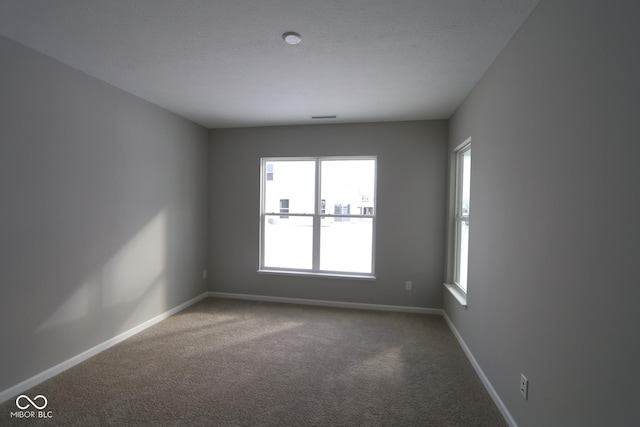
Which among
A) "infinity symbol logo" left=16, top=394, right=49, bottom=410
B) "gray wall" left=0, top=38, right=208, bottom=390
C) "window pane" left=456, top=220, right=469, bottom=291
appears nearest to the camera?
"infinity symbol logo" left=16, top=394, right=49, bottom=410

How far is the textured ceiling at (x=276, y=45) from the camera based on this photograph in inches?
71.1

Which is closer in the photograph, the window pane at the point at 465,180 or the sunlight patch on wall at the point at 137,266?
the sunlight patch on wall at the point at 137,266

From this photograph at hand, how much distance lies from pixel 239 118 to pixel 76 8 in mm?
2306

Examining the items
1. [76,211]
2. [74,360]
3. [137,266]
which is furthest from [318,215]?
[74,360]

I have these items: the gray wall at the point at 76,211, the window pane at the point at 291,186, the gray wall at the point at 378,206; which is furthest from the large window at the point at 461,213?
the gray wall at the point at 76,211

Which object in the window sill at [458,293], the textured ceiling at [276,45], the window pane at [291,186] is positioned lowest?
the window sill at [458,293]

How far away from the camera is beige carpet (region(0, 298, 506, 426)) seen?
2.07m

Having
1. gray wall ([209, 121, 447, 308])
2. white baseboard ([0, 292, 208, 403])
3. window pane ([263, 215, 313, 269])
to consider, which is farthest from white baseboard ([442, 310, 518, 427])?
white baseboard ([0, 292, 208, 403])

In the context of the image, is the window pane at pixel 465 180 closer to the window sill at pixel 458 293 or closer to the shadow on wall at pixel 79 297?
the window sill at pixel 458 293

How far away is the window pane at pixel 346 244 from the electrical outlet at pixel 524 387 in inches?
99.8

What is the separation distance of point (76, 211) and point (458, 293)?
3903 millimetres

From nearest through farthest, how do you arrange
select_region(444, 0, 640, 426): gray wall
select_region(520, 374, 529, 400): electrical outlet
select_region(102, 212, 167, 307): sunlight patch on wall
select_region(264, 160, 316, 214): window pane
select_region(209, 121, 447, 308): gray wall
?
select_region(444, 0, 640, 426): gray wall, select_region(520, 374, 529, 400): electrical outlet, select_region(102, 212, 167, 307): sunlight patch on wall, select_region(209, 121, 447, 308): gray wall, select_region(264, 160, 316, 214): window pane

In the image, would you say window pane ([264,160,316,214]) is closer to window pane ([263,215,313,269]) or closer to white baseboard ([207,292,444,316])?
window pane ([263,215,313,269])

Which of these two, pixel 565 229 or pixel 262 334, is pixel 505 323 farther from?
pixel 262 334
